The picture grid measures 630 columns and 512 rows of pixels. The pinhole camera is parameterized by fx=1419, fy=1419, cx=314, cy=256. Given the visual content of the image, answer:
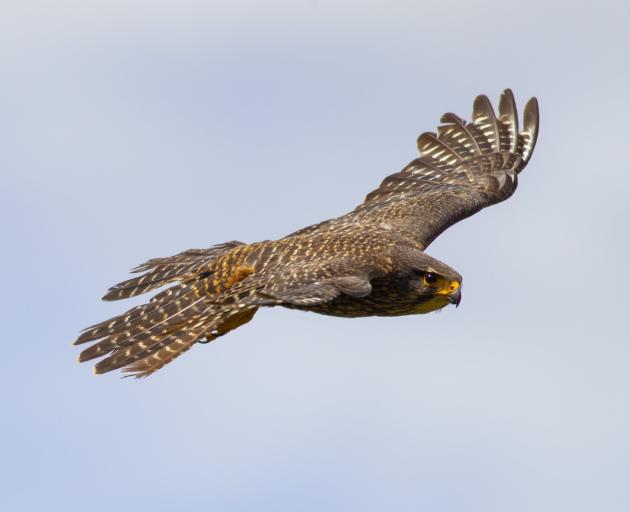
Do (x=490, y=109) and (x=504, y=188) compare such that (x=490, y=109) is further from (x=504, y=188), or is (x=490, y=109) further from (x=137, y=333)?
(x=137, y=333)

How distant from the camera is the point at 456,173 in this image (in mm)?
19406

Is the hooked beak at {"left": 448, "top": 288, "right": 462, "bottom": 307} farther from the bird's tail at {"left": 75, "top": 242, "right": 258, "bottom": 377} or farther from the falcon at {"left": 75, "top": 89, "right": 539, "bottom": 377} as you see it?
the bird's tail at {"left": 75, "top": 242, "right": 258, "bottom": 377}

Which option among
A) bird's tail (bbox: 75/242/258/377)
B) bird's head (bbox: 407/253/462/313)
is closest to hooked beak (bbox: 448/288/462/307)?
bird's head (bbox: 407/253/462/313)

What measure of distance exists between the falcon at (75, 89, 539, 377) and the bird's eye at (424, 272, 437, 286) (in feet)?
0.04

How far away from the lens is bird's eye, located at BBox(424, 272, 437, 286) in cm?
1532

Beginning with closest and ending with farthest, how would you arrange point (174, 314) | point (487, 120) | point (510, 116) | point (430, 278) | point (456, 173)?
1. point (174, 314)
2. point (430, 278)
3. point (456, 173)
4. point (510, 116)
5. point (487, 120)

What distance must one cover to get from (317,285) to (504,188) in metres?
A: 5.42

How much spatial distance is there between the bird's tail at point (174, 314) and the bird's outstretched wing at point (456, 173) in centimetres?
234

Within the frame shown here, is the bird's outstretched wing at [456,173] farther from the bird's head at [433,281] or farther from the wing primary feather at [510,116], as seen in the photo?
the bird's head at [433,281]

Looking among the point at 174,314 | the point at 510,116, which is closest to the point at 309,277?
the point at 174,314

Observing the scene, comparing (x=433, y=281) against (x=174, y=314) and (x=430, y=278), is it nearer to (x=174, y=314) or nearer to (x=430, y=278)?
(x=430, y=278)

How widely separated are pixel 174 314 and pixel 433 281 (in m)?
2.81

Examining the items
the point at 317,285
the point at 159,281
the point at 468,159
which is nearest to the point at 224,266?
the point at 159,281

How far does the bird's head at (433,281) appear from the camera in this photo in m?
15.3
